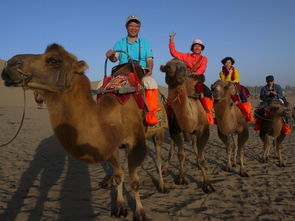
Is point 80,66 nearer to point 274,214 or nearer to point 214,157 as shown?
point 274,214

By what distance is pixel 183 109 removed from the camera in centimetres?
539

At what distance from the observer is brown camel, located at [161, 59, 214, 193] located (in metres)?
5.04

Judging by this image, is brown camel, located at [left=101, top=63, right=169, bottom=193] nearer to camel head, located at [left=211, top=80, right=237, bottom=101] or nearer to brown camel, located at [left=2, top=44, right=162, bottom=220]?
brown camel, located at [left=2, top=44, right=162, bottom=220]

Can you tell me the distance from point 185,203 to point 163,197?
0.56 meters

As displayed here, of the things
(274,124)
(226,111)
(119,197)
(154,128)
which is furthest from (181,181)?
(274,124)

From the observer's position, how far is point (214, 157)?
9211 mm

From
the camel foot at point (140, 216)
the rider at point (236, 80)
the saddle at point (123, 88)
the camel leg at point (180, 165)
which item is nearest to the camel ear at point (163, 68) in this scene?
the saddle at point (123, 88)

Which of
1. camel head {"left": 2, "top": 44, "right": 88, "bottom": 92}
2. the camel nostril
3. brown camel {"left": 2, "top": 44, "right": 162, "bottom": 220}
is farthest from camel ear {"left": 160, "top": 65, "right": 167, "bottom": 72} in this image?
the camel nostril

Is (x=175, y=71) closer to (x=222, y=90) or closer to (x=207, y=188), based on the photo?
(x=222, y=90)

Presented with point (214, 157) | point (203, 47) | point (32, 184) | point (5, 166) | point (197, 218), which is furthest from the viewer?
point (214, 157)

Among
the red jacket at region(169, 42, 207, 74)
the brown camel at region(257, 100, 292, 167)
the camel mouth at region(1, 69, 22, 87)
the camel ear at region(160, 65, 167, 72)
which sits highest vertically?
the red jacket at region(169, 42, 207, 74)

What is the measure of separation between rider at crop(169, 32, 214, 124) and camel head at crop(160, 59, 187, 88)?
1.02 m

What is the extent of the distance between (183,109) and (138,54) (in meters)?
1.52

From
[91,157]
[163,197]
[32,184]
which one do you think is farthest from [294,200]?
[32,184]
